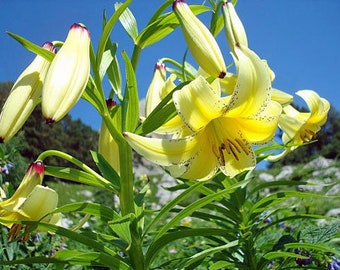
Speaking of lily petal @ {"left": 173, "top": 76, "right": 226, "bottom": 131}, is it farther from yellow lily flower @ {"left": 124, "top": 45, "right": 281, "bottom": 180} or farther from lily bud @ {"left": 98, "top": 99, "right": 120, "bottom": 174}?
lily bud @ {"left": 98, "top": 99, "right": 120, "bottom": 174}

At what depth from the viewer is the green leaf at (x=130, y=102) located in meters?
1.18

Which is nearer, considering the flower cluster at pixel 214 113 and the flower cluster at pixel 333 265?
the flower cluster at pixel 214 113

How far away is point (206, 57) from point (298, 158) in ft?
95.2

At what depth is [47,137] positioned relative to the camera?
29.3 metres

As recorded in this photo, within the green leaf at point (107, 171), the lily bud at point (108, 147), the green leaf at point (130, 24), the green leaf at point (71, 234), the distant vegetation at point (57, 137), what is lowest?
the green leaf at point (71, 234)

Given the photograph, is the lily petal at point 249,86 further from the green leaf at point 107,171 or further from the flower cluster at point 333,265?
the flower cluster at point 333,265

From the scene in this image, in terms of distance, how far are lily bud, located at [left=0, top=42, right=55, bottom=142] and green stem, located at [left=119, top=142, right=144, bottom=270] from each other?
0.75ft

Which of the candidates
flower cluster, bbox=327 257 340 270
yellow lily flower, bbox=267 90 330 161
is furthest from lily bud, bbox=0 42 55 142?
flower cluster, bbox=327 257 340 270

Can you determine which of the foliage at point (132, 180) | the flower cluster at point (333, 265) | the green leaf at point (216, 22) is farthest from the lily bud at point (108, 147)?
the flower cluster at point (333, 265)

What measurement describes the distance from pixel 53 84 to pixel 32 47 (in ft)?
0.57

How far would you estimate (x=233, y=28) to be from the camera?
1181 millimetres

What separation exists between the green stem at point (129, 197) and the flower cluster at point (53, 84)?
0.75 ft

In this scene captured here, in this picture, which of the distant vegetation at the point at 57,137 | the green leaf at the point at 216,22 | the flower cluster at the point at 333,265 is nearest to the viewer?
the green leaf at the point at 216,22

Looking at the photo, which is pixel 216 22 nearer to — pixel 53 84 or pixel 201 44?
pixel 201 44
